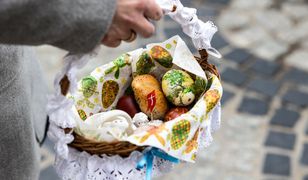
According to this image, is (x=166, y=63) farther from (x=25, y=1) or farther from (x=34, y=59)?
(x=25, y=1)

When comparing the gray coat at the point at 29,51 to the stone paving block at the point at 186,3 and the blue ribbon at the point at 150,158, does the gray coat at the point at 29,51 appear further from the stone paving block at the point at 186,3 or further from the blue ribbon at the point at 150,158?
the stone paving block at the point at 186,3

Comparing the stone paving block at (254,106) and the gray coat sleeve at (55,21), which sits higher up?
the stone paving block at (254,106)

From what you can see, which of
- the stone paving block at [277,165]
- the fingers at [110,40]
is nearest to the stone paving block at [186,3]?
the stone paving block at [277,165]

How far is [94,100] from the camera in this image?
1444 mm

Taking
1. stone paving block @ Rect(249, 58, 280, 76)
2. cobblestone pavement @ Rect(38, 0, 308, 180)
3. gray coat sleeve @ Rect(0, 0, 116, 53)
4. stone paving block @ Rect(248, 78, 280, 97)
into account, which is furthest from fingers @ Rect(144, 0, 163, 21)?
stone paving block @ Rect(249, 58, 280, 76)

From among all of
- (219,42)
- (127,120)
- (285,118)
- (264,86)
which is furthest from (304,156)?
(127,120)

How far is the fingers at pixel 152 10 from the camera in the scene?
1.16 meters

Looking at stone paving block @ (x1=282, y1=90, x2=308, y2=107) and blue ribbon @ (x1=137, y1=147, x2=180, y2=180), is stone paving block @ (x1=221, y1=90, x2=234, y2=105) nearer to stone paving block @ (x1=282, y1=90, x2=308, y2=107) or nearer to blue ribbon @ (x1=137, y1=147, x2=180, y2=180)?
stone paving block @ (x1=282, y1=90, x2=308, y2=107)

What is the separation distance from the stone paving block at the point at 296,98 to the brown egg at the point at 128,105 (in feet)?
5.18

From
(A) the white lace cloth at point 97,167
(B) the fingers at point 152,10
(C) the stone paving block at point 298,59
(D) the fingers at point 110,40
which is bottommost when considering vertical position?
(A) the white lace cloth at point 97,167

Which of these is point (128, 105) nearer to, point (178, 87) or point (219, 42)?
point (178, 87)

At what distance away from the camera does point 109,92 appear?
1472 millimetres

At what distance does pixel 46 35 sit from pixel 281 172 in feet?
5.72

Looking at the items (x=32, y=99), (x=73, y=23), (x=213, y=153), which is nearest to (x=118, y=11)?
(x=73, y=23)
